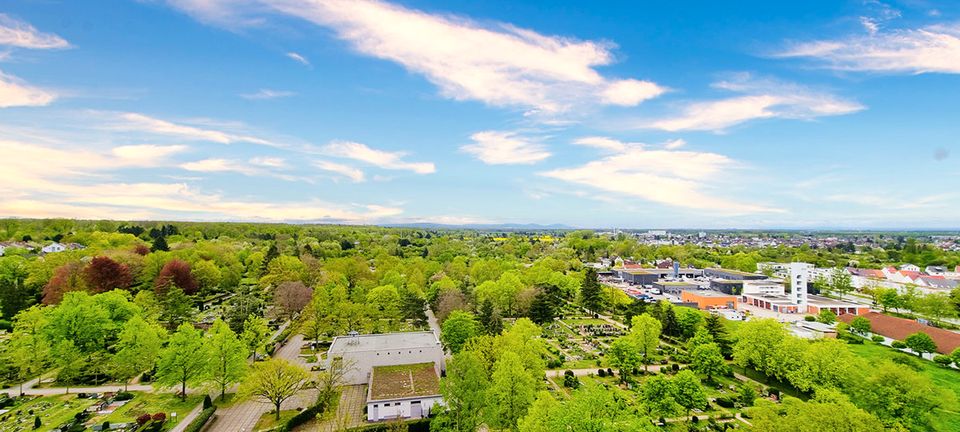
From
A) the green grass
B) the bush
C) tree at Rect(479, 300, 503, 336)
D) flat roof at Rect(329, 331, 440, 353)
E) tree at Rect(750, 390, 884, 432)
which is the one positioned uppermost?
tree at Rect(750, 390, 884, 432)

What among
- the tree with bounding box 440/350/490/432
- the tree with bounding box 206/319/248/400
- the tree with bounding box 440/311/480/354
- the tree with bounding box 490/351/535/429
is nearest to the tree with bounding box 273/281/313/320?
the tree with bounding box 206/319/248/400

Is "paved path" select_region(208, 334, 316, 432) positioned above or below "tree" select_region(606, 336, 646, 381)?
below

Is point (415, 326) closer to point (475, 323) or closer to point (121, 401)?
point (475, 323)

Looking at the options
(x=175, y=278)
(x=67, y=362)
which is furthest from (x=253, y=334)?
(x=175, y=278)

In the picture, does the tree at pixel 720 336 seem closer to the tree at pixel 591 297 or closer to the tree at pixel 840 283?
the tree at pixel 591 297

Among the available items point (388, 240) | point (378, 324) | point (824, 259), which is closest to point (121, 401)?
point (378, 324)

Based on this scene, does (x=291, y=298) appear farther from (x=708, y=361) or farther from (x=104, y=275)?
(x=708, y=361)

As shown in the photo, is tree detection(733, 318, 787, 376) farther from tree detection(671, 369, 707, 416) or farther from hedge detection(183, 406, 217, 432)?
hedge detection(183, 406, 217, 432)
